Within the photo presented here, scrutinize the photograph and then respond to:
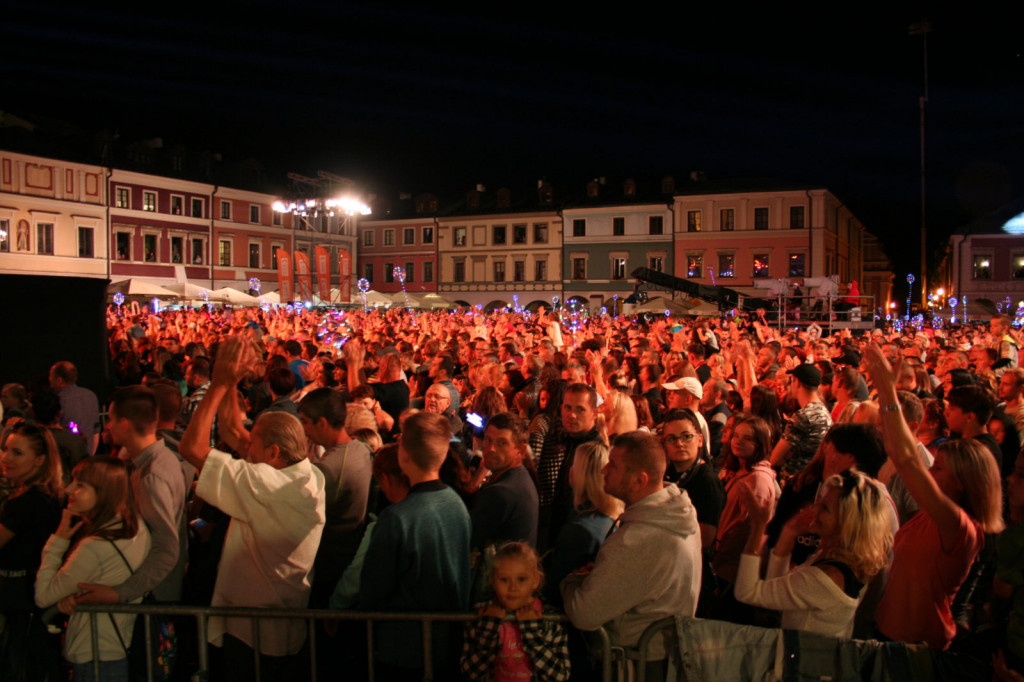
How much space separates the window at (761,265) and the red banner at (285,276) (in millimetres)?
28821

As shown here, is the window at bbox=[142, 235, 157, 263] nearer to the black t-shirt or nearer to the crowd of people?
the crowd of people

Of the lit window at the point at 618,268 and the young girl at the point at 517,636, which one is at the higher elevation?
the lit window at the point at 618,268

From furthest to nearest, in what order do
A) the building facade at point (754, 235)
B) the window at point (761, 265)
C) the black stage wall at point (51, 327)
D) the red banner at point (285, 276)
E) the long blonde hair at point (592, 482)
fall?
the window at point (761, 265) < the building facade at point (754, 235) < the red banner at point (285, 276) < the black stage wall at point (51, 327) < the long blonde hair at point (592, 482)

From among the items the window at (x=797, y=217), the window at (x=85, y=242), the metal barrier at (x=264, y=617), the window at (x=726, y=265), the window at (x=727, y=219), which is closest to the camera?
the metal barrier at (x=264, y=617)

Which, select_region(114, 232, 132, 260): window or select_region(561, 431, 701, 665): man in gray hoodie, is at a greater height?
select_region(114, 232, 132, 260): window

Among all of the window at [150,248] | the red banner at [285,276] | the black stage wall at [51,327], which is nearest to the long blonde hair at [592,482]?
the black stage wall at [51,327]

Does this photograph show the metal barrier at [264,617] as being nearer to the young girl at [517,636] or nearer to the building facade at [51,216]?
the young girl at [517,636]

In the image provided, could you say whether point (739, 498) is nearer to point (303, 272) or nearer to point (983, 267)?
point (303, 272)

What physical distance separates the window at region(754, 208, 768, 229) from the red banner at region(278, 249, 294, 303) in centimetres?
2892

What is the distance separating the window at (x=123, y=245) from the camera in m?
42.4

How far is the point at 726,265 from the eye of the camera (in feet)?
158

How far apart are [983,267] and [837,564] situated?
51.1 m

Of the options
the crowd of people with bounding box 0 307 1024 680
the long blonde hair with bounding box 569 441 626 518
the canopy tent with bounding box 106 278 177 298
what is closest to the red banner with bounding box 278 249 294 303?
the canopy tent with bounding box 106 278 177 298

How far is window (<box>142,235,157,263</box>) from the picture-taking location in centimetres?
4369
